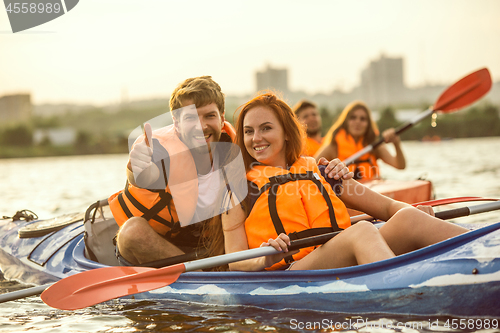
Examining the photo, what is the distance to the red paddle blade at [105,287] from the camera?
2.43 metres

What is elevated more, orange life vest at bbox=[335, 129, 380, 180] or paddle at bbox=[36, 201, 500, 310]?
orange life vest at bbox=[335, 129, 380, 180]

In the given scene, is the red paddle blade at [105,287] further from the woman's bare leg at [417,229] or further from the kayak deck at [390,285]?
the woman's bare leg at [417,229]

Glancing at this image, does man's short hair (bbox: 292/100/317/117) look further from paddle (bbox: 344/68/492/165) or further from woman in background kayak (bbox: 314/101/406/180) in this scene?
paddle (bbox: 344/68/492/165)

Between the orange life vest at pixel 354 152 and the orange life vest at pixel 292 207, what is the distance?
10.7 ft

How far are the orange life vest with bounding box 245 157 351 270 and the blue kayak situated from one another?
19cm

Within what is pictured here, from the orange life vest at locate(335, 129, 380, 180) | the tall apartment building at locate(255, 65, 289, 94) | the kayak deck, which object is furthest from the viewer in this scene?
the tall apartment building at locate(255, 65, 289, 94)

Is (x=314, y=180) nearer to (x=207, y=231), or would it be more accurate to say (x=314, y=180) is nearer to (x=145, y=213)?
(x=207, y=231)

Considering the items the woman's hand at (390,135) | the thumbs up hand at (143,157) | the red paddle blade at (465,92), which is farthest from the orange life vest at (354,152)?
the thumbs up hand at (143,157)

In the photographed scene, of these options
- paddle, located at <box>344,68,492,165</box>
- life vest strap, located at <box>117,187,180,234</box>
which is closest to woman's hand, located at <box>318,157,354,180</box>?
life vest strap, located at <box>117,187,180,234</box>

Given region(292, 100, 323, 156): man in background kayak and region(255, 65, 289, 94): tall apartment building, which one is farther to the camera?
region(255, 65, 289, 94): tall apartment building

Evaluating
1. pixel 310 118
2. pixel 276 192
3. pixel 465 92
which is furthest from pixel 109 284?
pixel 465 92

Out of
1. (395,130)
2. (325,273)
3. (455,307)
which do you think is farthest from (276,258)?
(395,130)

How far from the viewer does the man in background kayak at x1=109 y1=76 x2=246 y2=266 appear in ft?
8.47

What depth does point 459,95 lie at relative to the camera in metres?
5.38
